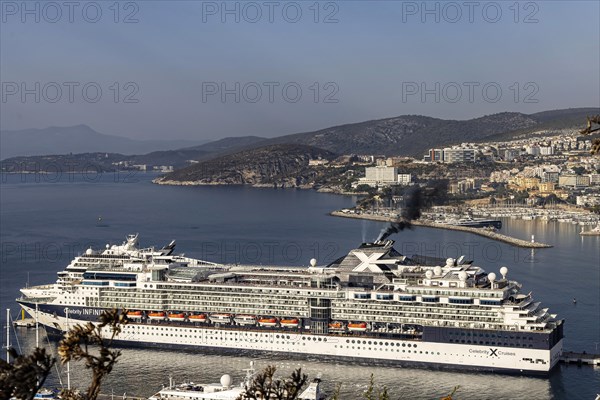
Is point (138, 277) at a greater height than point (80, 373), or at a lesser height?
greater

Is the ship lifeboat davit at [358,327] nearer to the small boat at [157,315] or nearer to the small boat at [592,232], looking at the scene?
the small boat at [157,315]

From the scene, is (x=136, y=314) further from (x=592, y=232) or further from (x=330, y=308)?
(x=592, y=232)

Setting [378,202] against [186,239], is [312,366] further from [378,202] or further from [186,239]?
[378,202]

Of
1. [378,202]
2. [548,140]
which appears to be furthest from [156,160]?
[378,202]

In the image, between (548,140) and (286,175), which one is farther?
(286,175)

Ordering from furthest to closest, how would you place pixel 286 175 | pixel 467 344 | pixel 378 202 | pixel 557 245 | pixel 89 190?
pixel 286 175 → pixel 89 190 → pixel 378 202 → pixel 557 245 → pixel 467 344
